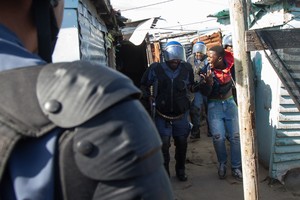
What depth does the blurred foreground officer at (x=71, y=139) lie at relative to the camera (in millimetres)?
688

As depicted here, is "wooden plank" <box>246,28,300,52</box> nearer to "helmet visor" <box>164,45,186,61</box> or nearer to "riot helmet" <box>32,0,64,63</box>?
"riot helmet" <box>32,0,64,63</box>

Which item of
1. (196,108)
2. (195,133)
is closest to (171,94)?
(196,108)

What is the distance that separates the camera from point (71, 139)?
0.69 m

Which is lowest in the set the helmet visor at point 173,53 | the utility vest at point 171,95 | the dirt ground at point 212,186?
the dirt ground at point 212,186

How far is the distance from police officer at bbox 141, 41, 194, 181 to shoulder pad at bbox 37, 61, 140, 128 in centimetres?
425

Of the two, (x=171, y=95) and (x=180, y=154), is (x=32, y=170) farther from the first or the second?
(x=180, y=154)

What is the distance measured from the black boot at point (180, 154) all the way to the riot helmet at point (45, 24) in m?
4.28

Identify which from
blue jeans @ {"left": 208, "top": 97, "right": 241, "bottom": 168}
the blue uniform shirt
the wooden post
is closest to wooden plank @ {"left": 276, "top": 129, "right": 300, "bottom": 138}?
blue jeans @ {"left": 208, "top": 97, "right": 241, "bottom": 168}

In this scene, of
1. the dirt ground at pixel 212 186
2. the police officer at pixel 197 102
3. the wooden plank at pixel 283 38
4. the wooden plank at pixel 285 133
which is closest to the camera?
the wooden plank at pixel 283 38

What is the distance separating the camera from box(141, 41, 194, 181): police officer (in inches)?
196

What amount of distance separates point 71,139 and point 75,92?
0.30 feet

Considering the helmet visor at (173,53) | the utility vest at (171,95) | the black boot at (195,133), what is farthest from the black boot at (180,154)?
the black boot at (195,133)

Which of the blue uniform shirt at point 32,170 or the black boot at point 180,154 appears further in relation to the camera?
the black boot at point 180,154

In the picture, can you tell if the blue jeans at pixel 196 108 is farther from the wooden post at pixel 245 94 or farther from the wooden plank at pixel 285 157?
the wooden post at pixel 245 94
